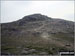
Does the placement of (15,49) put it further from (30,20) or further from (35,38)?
(30,20)

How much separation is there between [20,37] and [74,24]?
44999 millimetres

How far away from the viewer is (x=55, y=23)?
12556 centimetres

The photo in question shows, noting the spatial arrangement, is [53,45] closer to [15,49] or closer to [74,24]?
[15,49]

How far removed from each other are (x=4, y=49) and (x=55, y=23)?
55360 mm

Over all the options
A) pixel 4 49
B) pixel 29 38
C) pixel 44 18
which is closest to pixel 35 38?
pixel 29 38

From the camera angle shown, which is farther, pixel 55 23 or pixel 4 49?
pixel 55 23

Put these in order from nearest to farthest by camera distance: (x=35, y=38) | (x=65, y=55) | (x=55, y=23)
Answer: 1. (x=65, y=55)
2. (x=35, y=38)
3. (x=55, y=23)

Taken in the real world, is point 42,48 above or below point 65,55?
below

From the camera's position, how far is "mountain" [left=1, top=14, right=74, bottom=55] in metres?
80.2

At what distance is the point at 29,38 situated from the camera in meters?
100

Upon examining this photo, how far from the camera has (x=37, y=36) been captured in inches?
4035

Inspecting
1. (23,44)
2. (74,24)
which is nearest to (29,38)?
(23,44)

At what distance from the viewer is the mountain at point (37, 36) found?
80.2 metres

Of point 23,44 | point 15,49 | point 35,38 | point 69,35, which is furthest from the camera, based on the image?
point 69,35
